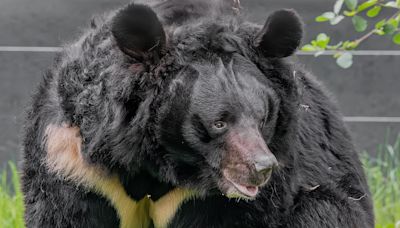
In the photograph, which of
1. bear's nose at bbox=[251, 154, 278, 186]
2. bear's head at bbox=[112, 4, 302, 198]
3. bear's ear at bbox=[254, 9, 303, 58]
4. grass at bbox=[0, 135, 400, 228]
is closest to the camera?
bear's nose at bbox=[251, 154, 278, 186]

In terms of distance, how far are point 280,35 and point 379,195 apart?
11.2 feet

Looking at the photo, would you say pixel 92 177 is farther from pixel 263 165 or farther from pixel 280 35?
pixel 280 35

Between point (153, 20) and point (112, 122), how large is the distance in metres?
0.56

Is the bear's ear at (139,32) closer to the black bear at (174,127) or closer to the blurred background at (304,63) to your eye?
the black bear at (174,127)

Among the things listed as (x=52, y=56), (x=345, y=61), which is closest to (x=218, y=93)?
(x=345, y=61)

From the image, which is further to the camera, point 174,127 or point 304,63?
point 304,63

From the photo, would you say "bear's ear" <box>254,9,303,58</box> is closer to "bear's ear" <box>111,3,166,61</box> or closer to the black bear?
the black bear

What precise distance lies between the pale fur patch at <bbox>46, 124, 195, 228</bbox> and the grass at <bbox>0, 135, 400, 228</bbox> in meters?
1.74

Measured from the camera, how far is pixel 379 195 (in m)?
7.50

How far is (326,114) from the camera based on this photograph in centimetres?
561

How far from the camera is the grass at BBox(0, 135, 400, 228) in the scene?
665 cm

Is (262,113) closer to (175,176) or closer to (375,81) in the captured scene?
(175,176)

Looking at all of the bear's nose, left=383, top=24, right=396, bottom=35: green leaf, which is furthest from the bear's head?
left=383, top=24, right=396, bottom=35: green leaf

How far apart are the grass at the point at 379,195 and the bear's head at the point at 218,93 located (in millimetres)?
2267
